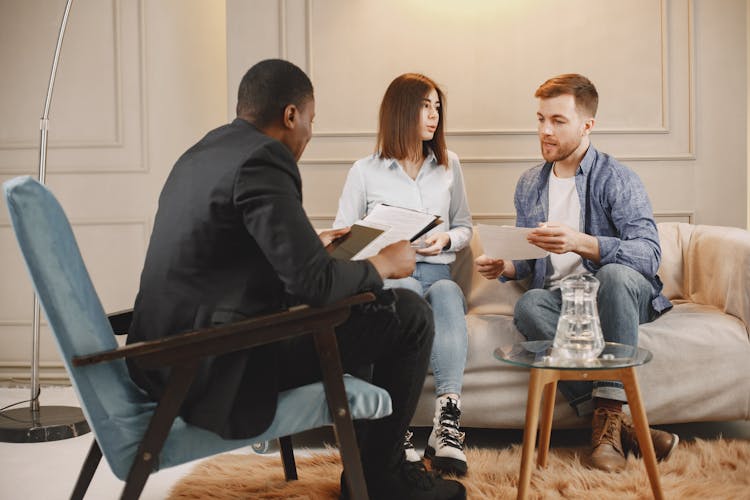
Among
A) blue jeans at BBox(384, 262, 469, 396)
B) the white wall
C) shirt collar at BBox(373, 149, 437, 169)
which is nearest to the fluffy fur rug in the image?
blue jeans at BBox(384, 262, 469, 396)

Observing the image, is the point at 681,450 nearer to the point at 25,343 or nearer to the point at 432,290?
the point at 432,290

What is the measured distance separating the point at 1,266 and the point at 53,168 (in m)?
0.54

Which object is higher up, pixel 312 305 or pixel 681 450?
pixel 312 305

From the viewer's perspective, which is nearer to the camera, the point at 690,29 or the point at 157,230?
the point at 157,230

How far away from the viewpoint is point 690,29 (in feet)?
11.1

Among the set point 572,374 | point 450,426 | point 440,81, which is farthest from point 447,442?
point 440,81

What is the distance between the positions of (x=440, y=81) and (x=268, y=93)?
6.01 ft

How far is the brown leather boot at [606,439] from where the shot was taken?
2231mm

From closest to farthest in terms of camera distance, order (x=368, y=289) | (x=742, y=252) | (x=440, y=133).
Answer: (x=368, y=289) → (x=742, y=252) → (x=440, y=133)

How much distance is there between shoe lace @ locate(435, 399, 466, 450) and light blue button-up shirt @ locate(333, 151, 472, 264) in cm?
70

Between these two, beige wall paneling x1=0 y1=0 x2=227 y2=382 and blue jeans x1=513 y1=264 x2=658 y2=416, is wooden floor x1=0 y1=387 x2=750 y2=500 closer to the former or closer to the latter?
blue jeans x1=513 y1=264 x2=658 y2=416

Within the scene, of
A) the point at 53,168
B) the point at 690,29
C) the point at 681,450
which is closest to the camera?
the point at 681,450

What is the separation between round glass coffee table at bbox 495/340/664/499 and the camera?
5.94ft

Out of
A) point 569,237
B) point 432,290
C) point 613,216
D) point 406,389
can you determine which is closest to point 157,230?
point 406,389
